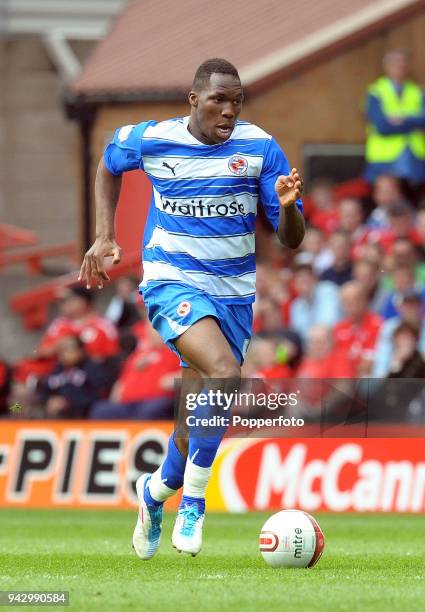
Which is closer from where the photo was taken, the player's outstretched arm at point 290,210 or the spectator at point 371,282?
the player's outstretched arm at point 290,210

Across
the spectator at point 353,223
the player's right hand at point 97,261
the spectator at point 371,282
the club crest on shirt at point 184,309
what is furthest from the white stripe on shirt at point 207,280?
the spectator at point 353,223

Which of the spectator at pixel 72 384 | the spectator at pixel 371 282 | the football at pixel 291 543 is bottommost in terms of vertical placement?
the spectator at pixel 72 384

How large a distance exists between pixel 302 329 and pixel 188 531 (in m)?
8.00

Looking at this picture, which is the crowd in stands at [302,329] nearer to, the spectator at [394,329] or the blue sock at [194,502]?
the spectator at [394,329]

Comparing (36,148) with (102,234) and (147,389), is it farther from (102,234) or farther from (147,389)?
(102,234)

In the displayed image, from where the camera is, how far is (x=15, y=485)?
1468 centimetres

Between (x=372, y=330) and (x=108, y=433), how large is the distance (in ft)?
8.29

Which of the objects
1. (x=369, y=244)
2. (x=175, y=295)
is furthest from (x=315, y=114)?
(x=175, y=295)

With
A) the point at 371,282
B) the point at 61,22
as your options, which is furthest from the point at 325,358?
the point at 61,22

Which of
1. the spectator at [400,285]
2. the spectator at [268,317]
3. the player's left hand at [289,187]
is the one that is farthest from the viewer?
the spectator at [268,317]

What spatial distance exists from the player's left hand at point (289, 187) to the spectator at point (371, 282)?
7420mm

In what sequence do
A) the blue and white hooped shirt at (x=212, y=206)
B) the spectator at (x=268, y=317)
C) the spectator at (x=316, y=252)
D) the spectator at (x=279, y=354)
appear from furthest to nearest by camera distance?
the spectator at (x=316, y=252), the spectator at (x=268, y=317), the spectator at (x=279, y=354), the blue and white hooped shirt at (x=212, y=206)

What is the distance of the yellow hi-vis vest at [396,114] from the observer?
17672mm

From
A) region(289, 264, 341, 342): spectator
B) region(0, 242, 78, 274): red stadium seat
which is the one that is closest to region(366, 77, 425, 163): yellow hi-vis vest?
region(289, 264, 341, 342): spectator
